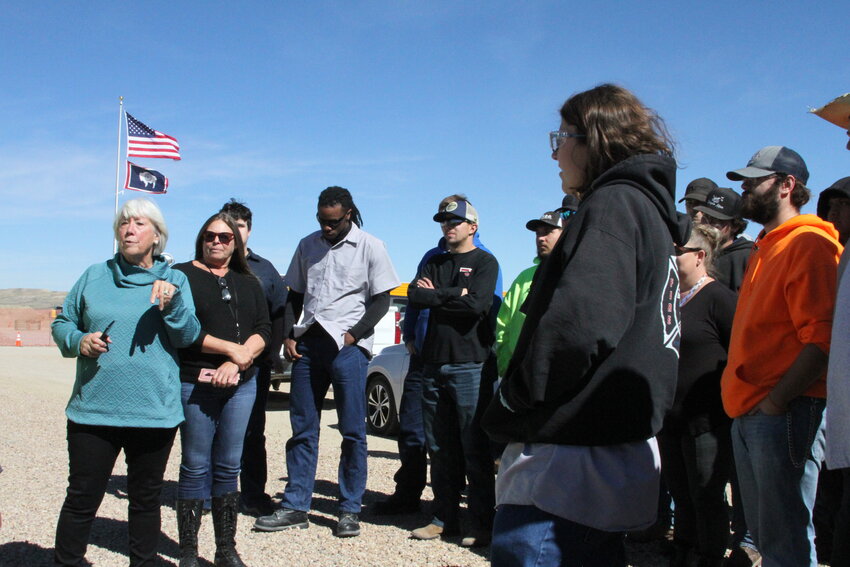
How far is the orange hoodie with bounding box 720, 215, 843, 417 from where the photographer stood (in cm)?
290

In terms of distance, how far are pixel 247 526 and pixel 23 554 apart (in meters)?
1.38

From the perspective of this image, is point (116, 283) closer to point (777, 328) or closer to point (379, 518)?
point (379, 518)

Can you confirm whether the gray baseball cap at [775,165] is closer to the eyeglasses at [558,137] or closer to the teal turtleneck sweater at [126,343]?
the eyeglasses at [558,137]

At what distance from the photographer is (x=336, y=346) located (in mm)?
5223

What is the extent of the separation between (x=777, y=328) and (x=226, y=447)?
2.99 metres

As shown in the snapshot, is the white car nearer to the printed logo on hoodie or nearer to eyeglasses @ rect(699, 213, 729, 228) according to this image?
eyeglasses @ rect(699, 213, 729, 228)

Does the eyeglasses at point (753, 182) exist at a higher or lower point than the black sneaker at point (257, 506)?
higher

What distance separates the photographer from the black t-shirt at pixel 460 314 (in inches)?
201

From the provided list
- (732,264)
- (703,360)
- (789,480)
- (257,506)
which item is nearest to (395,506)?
(257,506)

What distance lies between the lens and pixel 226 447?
4352 millimetres

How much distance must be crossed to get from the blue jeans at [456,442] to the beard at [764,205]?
215 cm

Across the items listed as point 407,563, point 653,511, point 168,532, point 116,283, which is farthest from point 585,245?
point 168,532

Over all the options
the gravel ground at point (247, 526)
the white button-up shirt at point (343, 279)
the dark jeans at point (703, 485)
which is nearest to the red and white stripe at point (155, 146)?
the gravel ground at point (247, 526)

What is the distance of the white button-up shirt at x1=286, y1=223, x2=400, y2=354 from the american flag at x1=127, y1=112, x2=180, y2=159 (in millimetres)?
14848
